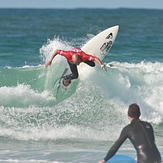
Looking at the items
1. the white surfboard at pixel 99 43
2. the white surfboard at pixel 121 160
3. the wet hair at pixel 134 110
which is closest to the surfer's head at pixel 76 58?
the white surfboard at pixel 99 43

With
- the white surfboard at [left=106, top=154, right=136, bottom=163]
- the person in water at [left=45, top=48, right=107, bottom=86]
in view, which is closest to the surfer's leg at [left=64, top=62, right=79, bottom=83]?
the person in water at [left=45, top=48, right=107, bottom=86]

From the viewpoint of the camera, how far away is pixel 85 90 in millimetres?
12586

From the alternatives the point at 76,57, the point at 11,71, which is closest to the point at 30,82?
the point at 11,71

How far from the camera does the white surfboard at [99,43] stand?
42.1 ft

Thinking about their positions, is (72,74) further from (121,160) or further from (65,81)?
(121,160)

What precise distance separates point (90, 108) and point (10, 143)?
121 inches

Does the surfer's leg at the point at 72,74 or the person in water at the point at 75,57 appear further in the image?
the surfer's leg at the point at 72,74

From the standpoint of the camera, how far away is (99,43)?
12.9 m

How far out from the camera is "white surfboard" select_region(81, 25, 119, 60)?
506 inches

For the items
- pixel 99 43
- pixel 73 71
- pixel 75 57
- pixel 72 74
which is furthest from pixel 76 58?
pixel 99 43

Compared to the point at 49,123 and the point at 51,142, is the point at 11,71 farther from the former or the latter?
the point at 51,142

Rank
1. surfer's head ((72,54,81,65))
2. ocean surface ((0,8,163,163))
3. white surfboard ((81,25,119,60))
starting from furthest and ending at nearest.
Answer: white surfboard ((81,25,119,60)), surfer's head ((72,54,81,65)), ocean surface ((0,8,163,163))

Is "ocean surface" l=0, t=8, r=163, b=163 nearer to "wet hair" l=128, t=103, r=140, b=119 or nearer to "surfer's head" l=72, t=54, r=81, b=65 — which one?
"surfer's head" l=72, t=54, r=81, b=65

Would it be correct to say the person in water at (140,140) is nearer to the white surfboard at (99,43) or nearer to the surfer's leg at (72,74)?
the surfer's leg at (72,74)
